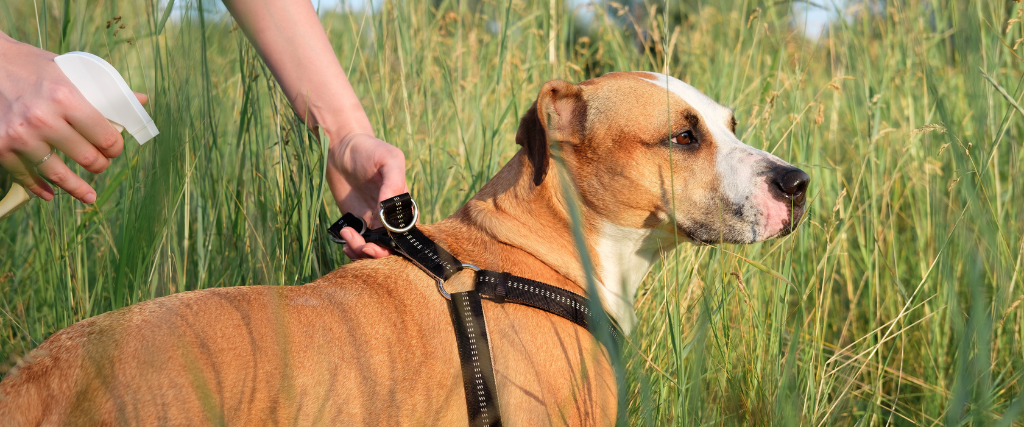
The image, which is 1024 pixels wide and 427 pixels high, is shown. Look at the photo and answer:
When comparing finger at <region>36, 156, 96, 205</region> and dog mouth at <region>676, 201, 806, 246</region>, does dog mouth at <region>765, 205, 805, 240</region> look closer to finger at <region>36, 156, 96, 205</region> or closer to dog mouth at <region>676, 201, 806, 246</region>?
dog mouth at <region>676, 201, 806, 246</region>

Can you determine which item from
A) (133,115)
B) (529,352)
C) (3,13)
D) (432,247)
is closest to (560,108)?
(432,247)

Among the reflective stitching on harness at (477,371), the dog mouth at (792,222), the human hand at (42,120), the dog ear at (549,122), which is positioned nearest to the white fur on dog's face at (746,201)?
the dog mouth at (792,222)

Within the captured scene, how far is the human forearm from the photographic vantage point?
2.56 m

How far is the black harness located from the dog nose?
731mm

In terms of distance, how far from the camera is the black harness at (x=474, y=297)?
201 centimetres

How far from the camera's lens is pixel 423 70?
373 centimetres

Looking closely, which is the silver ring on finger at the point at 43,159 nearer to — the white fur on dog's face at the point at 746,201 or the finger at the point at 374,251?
the finger at the point at 374,251

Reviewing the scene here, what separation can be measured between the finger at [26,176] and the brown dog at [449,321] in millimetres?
356

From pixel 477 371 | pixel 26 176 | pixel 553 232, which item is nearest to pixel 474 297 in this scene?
pixel 477 371

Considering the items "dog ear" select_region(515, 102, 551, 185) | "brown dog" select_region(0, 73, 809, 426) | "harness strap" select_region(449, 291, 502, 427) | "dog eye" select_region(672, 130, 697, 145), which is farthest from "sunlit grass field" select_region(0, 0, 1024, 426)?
"dog ear" select_region(515, 102, 551, 185)

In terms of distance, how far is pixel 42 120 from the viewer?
1.60 m

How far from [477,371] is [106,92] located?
1169 mm

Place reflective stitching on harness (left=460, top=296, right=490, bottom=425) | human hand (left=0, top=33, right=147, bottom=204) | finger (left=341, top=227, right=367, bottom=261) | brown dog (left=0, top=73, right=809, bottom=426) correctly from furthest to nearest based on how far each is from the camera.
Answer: finger (left=341, top=227, right=367, bottom=261)
reflective stitching on harness (left=460, top=296, right=490, bottom=425)
brown dog (left=0, top=73, right=809, bottom=426)
human hand (left=0, top=33, right=147, bottom=204)

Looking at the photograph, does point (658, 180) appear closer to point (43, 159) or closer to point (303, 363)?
point (303, 363)
